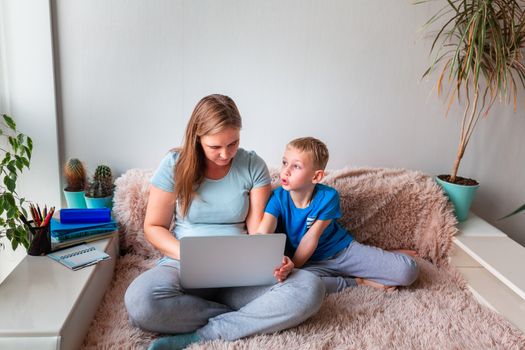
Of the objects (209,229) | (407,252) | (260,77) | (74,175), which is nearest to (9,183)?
(74,175)

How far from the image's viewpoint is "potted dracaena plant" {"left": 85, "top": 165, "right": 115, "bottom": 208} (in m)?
1.71

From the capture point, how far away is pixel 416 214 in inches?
73.9

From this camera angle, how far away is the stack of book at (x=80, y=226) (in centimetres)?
147

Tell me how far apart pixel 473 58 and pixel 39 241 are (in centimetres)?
180

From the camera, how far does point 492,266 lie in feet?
5.14

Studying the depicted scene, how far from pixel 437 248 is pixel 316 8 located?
1.15 metres

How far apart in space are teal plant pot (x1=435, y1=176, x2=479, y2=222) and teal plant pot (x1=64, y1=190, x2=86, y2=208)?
5.16 ft

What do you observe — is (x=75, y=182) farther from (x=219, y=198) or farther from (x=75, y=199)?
(x=219, y=198)

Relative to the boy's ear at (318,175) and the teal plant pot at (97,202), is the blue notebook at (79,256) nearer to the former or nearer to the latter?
the teal plant pot at (97,202)

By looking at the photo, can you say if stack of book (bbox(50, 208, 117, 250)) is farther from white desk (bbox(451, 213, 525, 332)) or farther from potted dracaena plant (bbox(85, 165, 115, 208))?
white desk (bbox(451, 213, 525, 332))

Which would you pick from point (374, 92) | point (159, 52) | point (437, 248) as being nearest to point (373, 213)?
point (437, 248)

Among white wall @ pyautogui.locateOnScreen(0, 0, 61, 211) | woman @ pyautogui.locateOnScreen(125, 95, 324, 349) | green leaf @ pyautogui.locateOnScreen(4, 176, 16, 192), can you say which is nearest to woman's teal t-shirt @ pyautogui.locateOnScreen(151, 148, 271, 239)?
woman @ pyautogui.locateOnScreen(125, 95, 324, 349)

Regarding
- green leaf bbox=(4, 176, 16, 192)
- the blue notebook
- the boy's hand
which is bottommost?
the blue notebook

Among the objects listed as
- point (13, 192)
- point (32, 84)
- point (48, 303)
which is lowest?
point (48, 303)
